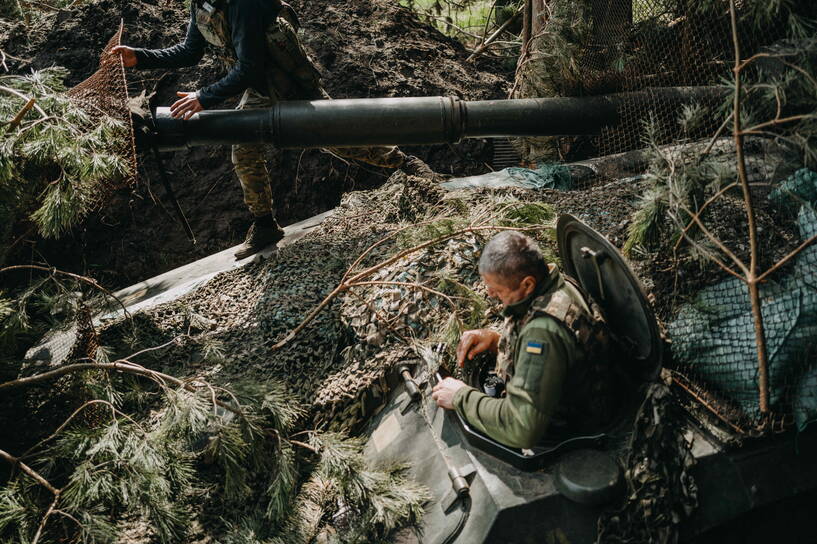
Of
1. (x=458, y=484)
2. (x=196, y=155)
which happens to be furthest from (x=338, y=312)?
(x=196, y=155)

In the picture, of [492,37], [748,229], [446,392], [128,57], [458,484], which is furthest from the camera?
[492,37]

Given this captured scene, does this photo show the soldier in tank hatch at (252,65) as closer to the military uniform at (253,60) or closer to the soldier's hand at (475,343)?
the military uniform at (253,60)

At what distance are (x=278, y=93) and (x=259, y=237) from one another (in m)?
1.22

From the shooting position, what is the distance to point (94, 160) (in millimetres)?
3160

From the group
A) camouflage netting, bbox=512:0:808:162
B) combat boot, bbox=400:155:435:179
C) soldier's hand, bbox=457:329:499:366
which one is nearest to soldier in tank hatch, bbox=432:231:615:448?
soldier's hand, bbox=457:329:499:366

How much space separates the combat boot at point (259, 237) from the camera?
4.98 m

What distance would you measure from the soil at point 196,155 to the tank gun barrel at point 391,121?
1886 mm

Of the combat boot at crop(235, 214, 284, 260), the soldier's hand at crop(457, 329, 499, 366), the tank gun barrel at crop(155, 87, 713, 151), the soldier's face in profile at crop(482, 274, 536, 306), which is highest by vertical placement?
the tank gun barrel at crop(155, 87, 713, 151)

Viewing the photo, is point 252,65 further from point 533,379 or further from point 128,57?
point 533,379

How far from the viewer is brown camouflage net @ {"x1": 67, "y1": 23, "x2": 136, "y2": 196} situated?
3.66m

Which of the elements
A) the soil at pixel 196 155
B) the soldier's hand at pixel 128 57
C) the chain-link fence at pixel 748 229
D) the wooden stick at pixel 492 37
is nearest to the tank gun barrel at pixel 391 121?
the soldier's hand at pixel 128 57

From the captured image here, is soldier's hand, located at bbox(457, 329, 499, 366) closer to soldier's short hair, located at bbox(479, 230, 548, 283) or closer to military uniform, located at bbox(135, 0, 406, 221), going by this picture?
soldier's short hair, located at bbox(479, 230, 548, 283)

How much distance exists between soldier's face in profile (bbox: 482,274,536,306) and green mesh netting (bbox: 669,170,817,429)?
3.05 ft

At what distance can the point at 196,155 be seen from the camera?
6719 millimetres
